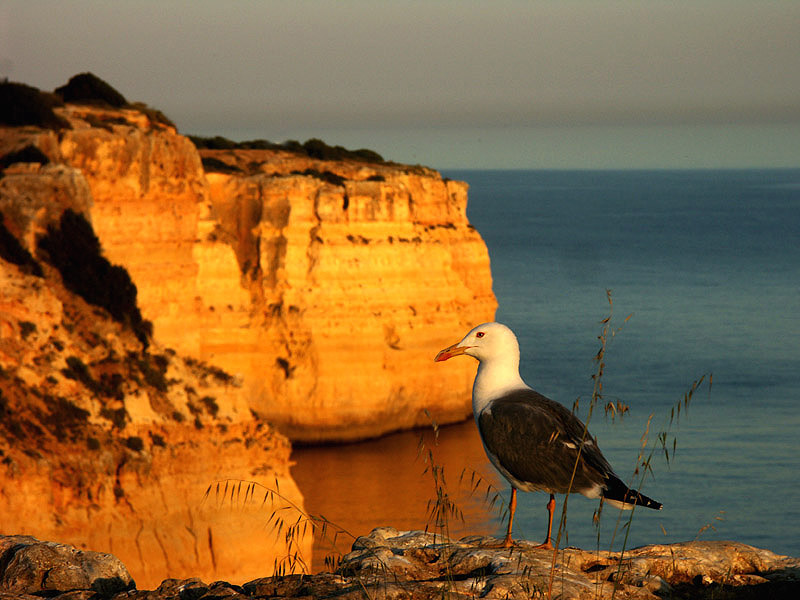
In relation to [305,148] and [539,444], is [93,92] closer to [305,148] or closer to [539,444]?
[305,148]

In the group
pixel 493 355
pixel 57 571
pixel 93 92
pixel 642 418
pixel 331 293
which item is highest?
pixel 93 92

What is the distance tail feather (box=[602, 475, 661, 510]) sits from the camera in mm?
7215

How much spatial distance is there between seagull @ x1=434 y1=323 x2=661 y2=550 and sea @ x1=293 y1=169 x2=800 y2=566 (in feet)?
0.92

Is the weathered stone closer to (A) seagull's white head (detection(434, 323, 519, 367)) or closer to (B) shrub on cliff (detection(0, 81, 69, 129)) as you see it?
(A) seagull's white head (detection(434, 323, 519, 367))

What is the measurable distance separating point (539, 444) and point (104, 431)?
18.1 meters

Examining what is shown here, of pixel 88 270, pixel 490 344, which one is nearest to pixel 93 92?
pixel 88 270

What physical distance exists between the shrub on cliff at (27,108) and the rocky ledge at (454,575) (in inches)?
1027

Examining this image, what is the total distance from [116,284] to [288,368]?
2104cm

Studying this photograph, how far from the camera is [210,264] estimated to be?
46.4m

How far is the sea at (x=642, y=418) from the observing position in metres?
30.5

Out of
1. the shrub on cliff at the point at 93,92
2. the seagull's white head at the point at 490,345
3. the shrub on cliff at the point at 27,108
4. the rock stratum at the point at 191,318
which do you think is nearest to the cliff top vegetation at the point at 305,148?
the rock stratum at the point at 191,318

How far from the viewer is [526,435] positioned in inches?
312

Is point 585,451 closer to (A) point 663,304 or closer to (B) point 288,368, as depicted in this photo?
(B) point 288,368

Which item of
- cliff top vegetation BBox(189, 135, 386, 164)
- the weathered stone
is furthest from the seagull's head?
cliff top vegetation BBox(189, 135, 386, 164)
